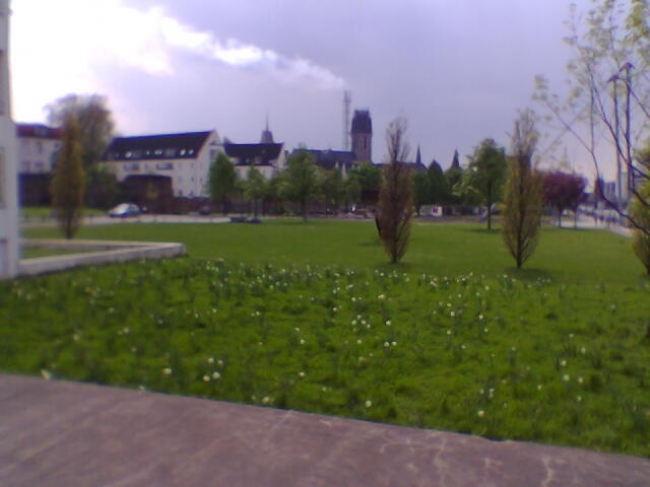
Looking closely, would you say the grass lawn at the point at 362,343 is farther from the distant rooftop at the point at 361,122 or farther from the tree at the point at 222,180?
the tree at the point at 222,180

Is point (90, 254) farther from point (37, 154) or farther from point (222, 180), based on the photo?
point (222, 180)

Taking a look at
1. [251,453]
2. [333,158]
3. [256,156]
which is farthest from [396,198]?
[251,453]

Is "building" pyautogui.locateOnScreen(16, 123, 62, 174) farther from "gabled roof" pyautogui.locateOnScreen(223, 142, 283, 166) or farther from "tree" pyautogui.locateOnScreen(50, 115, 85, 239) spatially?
"gabled roof" pyautogui.locateOnScreen(223, 142, 283, 166)

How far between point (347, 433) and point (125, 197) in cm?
1330

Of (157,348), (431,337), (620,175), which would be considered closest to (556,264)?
(620,175)

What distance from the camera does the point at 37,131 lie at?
A: 1315cm

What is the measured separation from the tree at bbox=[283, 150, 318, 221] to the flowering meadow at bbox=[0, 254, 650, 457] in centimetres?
1064

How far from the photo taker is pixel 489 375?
5.24 m

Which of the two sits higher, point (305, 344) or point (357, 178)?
point (357, 178)

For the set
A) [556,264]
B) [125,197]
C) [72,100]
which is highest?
[72,100]

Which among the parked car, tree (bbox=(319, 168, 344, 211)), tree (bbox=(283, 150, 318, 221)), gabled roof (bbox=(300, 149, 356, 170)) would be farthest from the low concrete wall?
tree (bbox=(283, 150, 318, 221))

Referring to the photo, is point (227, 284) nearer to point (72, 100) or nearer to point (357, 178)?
point (72, 100)

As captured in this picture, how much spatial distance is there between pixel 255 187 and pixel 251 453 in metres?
22.1

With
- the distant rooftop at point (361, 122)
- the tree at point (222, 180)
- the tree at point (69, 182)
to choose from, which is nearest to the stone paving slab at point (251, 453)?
the distant rooftop at point (361, 122)
